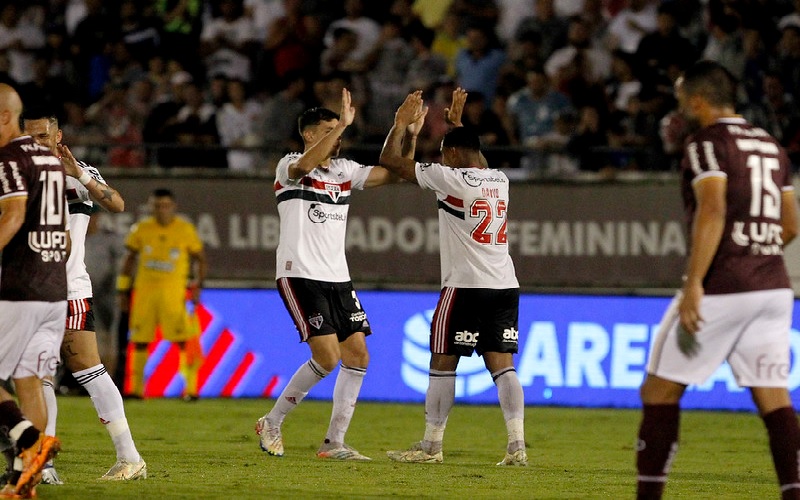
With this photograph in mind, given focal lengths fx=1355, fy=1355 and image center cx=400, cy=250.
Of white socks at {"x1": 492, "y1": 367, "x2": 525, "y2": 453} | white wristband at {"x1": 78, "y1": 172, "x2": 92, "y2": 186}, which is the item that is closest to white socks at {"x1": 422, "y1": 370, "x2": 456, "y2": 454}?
white socks at {"x1": 492, "y1": 367, "x2": 525, "y2": 453}

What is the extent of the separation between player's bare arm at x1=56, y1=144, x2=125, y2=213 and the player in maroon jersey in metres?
0.79

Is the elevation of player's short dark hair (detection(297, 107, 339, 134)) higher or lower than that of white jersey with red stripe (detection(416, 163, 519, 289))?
higher

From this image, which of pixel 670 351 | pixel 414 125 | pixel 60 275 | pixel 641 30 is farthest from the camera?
pixel 641 30

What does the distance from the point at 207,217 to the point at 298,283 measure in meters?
7.46

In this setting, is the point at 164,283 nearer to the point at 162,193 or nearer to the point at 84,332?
the point at 162,193

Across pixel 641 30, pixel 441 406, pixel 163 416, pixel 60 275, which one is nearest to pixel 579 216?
pixel 641 30

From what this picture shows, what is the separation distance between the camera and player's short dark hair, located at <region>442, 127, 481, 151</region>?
33.1 feet

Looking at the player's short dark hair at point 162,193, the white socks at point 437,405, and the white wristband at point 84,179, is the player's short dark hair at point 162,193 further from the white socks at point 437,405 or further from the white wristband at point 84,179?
the white wristband at point 84,179

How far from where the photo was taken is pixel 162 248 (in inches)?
643

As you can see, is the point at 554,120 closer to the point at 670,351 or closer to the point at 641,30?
the point at 641,30

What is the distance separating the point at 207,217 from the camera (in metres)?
17.4

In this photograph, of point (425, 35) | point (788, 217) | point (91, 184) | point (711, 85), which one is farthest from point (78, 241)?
point (425, 35)

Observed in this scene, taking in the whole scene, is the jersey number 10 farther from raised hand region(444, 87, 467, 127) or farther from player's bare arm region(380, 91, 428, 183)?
raised hand region(444, 87, 467, 127)

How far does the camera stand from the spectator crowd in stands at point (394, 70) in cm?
1694
